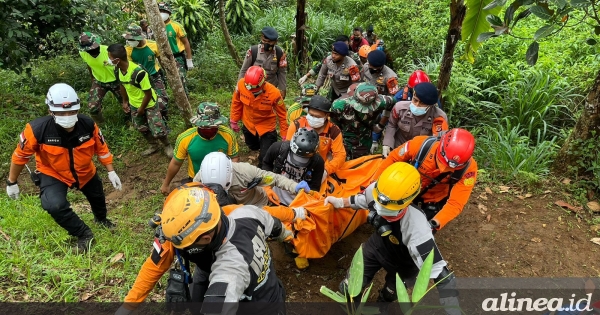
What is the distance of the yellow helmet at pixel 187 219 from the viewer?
2143mm

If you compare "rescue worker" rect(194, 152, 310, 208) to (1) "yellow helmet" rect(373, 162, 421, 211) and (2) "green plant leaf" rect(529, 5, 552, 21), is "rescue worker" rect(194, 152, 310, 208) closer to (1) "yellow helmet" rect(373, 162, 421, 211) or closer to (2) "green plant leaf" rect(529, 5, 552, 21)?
(1) "yellow helmet" rect(373, 162, 421, 211)

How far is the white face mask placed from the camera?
3744 mm

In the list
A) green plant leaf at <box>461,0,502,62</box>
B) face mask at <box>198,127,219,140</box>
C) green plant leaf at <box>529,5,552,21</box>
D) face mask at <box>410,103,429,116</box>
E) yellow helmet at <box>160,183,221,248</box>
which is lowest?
face mask at <box>198,127,219,140</box>

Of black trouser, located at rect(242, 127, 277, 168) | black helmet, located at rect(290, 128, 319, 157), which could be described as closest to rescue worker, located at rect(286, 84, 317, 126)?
black trouser, located at rect(242, 127, 277, 168)

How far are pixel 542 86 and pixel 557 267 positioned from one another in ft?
11.6

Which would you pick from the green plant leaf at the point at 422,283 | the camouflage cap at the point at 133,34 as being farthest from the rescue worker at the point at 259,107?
the green plant leaf at the point at 422,283

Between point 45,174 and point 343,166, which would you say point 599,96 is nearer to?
point 343,166

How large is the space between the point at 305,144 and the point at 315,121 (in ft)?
1.94

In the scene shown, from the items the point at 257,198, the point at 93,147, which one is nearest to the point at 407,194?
the point at 257,198

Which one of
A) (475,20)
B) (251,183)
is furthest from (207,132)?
(475,20)

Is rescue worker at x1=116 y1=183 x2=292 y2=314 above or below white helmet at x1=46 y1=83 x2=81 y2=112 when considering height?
below

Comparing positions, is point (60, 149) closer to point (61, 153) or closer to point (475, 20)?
point (61, 153)

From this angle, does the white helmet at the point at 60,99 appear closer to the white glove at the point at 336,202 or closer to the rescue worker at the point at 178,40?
the white glove at the point at 336,202

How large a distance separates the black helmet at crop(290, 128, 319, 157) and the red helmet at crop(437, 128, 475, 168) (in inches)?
45.5
